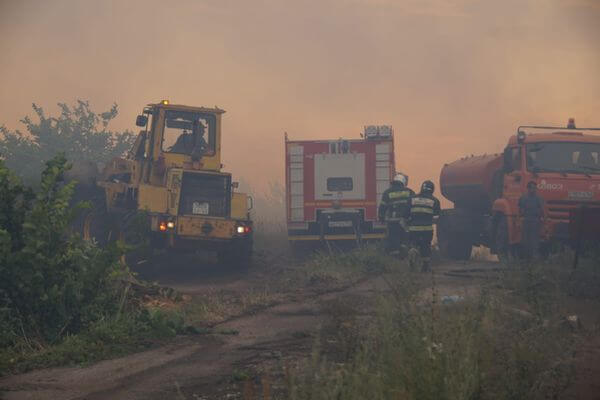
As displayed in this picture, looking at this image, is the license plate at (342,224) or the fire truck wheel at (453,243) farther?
the fire truck wheel at (453,243)

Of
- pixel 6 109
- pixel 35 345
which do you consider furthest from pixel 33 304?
pixel 6 109

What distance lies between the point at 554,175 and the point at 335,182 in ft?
18.6

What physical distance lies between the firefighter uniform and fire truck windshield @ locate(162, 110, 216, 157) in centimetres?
381

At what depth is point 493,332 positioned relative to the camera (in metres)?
6.64

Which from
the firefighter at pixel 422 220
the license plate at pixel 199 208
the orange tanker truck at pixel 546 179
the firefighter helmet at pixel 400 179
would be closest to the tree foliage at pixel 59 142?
the license plate at pixel 199 208

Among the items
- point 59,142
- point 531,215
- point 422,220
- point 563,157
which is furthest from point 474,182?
point 59,142

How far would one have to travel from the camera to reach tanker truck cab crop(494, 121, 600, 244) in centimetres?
1591

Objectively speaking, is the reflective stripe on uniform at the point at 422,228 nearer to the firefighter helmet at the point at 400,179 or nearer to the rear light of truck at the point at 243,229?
the firefighter helmet at the point at 400,179

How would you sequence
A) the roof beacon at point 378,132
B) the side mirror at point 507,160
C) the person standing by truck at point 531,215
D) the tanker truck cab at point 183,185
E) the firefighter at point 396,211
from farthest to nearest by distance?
the roof beacon at point 378,132
the side mirror at point 507,160
the firefighter at point 396,211
the person standing by truck at point 531,215
the tanker truck cab at point 183,185

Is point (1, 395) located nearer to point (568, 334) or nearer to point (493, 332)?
point (493, 332)

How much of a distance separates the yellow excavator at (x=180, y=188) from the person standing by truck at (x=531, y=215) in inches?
215

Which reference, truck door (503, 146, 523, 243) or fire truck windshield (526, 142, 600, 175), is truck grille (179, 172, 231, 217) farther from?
fire truck windshield (526, 142, 600, 175)

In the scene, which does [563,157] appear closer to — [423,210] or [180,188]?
[423,210]

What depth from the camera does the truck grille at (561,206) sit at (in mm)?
15883
